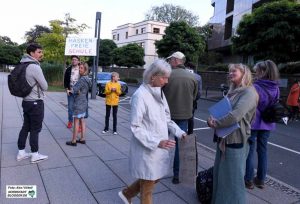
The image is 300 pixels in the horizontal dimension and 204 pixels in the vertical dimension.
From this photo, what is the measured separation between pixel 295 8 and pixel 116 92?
14093 mm

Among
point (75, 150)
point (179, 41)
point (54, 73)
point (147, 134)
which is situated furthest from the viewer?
point (179, 41)

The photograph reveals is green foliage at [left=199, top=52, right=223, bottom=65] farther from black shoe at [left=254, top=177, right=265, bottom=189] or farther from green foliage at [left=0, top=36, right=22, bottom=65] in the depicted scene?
green foliage at [left=0, top=36, right=22, bottom=65]

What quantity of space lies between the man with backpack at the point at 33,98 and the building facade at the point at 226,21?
1209 inches

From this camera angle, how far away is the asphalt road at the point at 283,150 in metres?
5.27

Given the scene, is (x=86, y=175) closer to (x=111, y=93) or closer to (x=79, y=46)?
(x=111, y=93)

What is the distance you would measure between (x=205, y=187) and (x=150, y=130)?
129cm

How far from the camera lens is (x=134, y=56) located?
1847 inches

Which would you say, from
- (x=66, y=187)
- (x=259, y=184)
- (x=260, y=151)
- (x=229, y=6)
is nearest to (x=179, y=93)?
(x=260, y=151)

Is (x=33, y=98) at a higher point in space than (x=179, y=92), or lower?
lower

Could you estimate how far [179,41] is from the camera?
32.1m

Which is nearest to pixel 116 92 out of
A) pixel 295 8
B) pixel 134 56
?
pixel 295 8

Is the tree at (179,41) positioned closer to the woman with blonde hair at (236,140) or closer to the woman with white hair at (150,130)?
the woman with blonde hair at (236,140)

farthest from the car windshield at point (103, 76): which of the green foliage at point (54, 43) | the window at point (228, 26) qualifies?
the window at point (228, 26)

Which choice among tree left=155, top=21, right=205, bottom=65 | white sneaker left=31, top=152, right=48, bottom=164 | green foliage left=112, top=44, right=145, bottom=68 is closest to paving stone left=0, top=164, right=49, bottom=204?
white sneaker left=31, top=152, right=48, bottom=164
